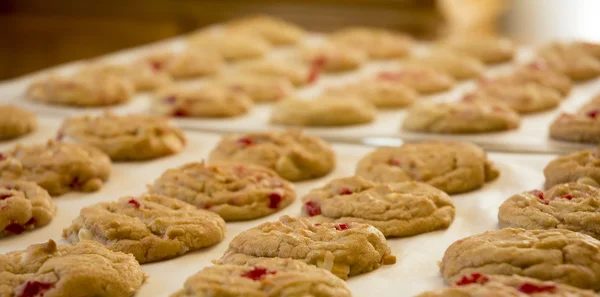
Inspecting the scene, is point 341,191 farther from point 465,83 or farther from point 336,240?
point 465,83

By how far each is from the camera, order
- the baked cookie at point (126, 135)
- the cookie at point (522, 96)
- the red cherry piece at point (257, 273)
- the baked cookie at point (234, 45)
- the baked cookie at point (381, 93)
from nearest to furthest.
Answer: the red cherry piece at point (257, 273)
the baked cookie at point (126, 135)
the cookie at point (522, 96)
the baked cookie at point (381, 93)
the baked cookie at point (234, 45)

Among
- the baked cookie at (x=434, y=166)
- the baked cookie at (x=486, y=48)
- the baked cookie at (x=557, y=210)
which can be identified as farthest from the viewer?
the baked cookie at (x=486, y=48)

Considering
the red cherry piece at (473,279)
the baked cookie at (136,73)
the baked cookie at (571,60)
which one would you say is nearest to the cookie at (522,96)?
the baked cookie at (571,60)

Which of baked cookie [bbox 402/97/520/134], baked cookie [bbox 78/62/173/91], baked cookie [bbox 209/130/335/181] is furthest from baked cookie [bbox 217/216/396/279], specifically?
baked cookie [bbox 78/62/173/91]

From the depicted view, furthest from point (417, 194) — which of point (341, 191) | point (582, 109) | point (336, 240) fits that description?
point (582, 109)

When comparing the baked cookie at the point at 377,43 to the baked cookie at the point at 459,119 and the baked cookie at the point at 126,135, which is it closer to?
the baked cookie at the point at 459,119

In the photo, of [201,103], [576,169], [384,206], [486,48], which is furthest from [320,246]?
[486,48]

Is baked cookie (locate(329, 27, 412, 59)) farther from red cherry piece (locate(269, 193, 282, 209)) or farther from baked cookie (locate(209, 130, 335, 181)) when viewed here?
red cherry piece (locate(269, 193, 282, 209))
